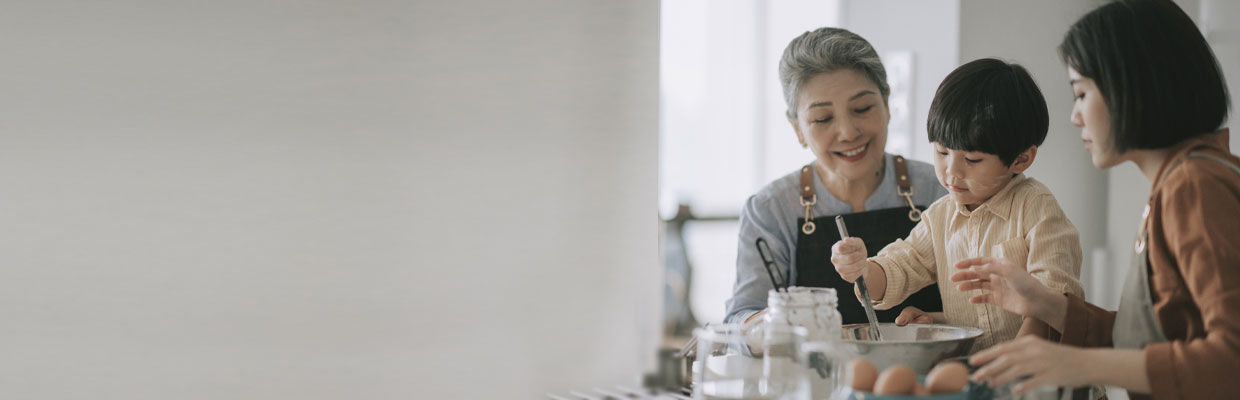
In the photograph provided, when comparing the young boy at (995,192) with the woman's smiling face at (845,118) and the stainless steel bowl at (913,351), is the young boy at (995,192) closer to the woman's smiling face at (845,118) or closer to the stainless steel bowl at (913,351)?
the stainless steel bowl at (913,351)

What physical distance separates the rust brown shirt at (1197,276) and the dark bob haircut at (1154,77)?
33 millimetres

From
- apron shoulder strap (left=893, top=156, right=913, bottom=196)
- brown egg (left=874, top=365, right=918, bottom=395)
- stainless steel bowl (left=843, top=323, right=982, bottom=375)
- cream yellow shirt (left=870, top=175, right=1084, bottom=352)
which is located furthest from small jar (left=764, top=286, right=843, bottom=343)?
apron shoulder strap (left=893, top=156, right=913, bottom=196)

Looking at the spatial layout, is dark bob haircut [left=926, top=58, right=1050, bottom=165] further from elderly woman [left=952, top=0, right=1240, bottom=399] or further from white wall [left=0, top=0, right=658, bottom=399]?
white wall [left=0, top=0, right=658, bottom=399]

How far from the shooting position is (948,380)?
0.85 m

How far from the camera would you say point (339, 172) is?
1.67 m

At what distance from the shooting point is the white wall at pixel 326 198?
130 centimetres

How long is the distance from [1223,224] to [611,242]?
1538mm

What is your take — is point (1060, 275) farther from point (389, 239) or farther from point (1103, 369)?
point (389, 239)

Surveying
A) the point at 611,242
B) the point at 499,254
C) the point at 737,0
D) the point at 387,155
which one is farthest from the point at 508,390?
the point at 737,0

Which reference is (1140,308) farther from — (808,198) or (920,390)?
(808,198)

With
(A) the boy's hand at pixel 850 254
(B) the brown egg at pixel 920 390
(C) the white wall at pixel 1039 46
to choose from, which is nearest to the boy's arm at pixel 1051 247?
(A) the boy's hand at pixel 850 254

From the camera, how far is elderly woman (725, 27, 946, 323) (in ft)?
4.99

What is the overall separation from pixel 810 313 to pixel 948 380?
0.58ft

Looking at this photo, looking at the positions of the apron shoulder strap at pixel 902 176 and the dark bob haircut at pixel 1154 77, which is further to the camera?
the apron shoulder strap at pixel 902 176
